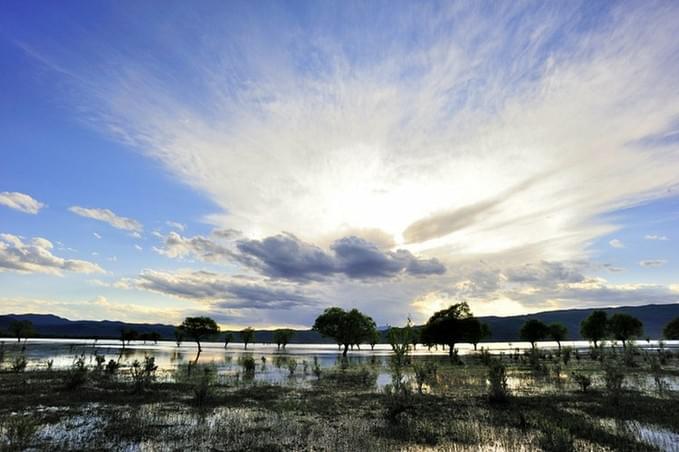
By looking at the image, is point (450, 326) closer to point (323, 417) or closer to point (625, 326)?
point (625, 326)

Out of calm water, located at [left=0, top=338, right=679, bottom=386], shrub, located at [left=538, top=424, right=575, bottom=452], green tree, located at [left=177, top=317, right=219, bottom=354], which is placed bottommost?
calm water, located at [left=0, top=338, right=679, bottom=386]

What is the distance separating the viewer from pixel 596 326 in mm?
99750

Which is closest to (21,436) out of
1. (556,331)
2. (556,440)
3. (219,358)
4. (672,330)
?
(556,440)

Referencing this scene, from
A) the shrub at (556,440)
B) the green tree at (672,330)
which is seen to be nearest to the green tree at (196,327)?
the shrub at (556,440)

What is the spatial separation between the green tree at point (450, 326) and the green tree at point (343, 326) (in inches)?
600

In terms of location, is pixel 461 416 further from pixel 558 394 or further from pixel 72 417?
pixel 72 417

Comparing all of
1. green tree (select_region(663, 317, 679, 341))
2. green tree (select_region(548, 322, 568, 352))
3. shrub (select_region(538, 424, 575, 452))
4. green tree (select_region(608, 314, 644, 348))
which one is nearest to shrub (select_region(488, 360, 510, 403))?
shrub (select_region(538, 424, 575, 452))

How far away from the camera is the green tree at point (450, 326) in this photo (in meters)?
81.6

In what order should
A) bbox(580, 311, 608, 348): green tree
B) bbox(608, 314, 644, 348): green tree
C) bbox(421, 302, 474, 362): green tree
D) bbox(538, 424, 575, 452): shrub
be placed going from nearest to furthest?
bbox(538, 424, 575, 452): shrub < bbox(421, 302, 474, 362): green tree < bbox(608, 314, 644, 348): green tree < bbox(580, 311, 608, 348): green tree

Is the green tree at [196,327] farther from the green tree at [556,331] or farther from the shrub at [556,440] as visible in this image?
the shrub at [556,440]

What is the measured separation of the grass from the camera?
1432cm

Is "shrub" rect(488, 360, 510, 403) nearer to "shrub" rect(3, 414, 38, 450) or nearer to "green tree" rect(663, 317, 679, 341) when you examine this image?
"shrub" rect(3, 414, 38, 450)

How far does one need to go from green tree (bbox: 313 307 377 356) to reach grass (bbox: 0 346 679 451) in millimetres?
58329

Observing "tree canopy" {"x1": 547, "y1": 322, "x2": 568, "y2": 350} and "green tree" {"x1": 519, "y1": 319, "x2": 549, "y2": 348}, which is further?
"green tree" {"x1": 519, "y1": 319, "x2": 549, "y2": 348}
